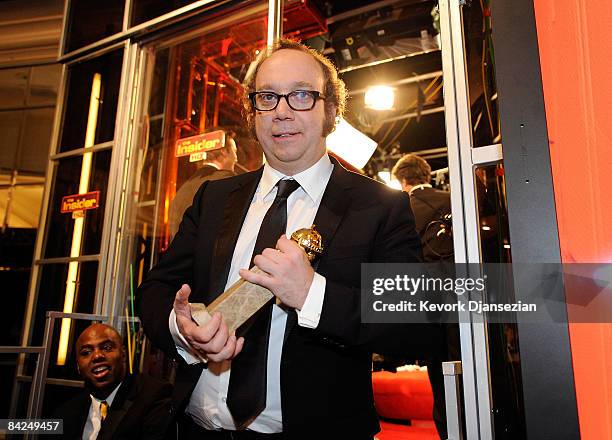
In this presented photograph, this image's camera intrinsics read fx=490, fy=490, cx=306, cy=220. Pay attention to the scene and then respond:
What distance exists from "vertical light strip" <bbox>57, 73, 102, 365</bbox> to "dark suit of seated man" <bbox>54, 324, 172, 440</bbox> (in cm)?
67

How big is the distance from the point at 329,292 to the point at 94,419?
211 centimetres

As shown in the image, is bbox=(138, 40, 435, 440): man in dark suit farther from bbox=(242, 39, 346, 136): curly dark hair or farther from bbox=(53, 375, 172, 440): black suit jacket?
bbox=(53, 375, 172, 440): black suit jacket

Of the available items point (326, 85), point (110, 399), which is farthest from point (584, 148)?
point (110, 399)

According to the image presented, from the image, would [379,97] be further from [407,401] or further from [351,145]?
[407,401]

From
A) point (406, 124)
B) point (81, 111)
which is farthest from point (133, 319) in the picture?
point (406, 124)

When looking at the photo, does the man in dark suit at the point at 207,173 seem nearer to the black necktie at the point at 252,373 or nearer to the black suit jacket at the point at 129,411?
the black suit jacket at the point at 129,411

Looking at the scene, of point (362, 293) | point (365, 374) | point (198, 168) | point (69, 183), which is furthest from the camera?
point (69, 183)

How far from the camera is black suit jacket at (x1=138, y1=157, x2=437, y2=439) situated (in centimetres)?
95

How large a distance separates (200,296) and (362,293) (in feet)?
1.48

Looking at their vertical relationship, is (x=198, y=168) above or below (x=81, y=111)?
below

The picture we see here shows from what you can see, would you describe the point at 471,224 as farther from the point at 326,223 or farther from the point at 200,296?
the point at 200,296

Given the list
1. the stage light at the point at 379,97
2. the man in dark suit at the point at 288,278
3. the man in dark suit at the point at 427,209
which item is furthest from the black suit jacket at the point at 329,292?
the stage light at the point at 379,97

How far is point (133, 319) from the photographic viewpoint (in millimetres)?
3100

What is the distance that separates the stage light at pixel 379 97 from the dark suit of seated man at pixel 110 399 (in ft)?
11.9
